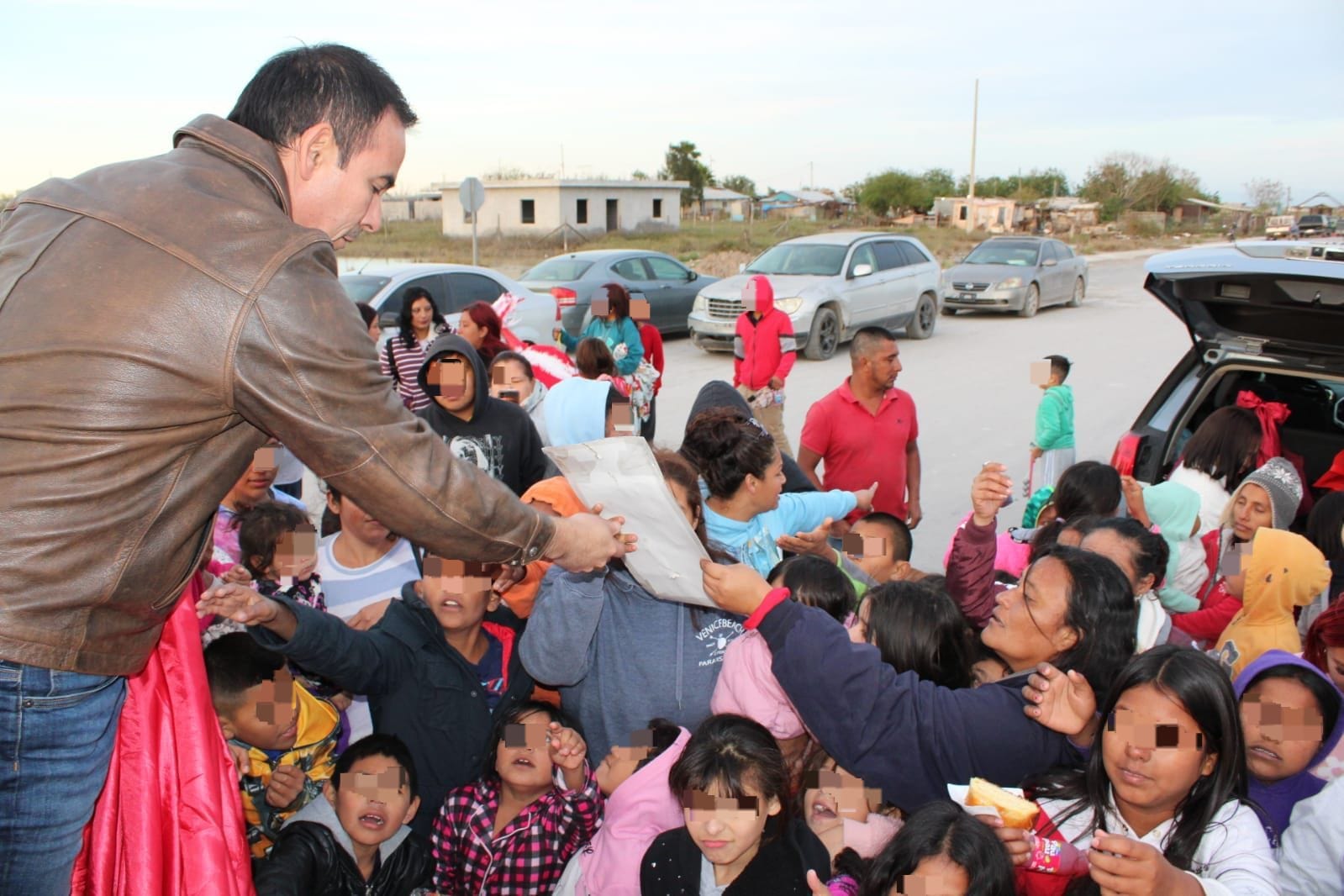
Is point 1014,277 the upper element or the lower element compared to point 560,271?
lower

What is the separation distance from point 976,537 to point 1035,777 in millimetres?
1331

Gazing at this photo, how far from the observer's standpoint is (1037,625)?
9.05 feet

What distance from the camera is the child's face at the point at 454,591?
10.8 feet

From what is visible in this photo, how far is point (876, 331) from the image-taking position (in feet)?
19.1

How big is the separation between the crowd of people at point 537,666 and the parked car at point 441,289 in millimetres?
6846

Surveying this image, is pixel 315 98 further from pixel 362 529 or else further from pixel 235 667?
Answer: pixel 362 529

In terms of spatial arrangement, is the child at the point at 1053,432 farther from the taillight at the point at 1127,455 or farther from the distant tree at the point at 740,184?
the distant tree at the point at 740,184

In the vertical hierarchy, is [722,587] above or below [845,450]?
above

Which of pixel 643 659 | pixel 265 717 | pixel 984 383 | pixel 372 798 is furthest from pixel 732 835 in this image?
pixel 984 383

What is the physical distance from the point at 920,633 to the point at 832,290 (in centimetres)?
1224

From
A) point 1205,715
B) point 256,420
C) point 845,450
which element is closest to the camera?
point 256,420

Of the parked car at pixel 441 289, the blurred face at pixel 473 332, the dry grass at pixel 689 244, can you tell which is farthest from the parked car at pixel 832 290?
the dry grass at pixel 689 244

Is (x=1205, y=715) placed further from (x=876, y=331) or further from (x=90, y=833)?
(x=876, y=331)

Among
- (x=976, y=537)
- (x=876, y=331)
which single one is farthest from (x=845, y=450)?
(x=976, y=537)
